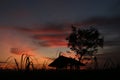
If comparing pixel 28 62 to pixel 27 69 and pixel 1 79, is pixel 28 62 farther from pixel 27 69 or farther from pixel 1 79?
pixel 1 79

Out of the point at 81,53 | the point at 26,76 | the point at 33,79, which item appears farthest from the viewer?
the point at 81,53

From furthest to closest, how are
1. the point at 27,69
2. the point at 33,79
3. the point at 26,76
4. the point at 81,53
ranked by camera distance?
the point at 81,53 → the point at 27,69 → the point at 26,76 → the point at 33,79

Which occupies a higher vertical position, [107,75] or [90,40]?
[90,40]

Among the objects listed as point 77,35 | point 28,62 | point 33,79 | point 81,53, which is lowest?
point 33,79

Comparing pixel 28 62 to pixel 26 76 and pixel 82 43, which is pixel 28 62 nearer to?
pixel 26 76

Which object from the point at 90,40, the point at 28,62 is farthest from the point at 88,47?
the point at 28,62

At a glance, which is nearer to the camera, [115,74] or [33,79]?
[33,79]

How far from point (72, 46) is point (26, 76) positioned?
60.1 meters

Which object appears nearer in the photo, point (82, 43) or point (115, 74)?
point (115, 74)

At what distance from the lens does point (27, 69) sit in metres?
4.70

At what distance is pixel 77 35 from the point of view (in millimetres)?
64500

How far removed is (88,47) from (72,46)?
401 centimetres

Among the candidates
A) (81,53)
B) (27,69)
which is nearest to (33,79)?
(27,69)

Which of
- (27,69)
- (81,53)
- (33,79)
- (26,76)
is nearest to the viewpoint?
(33,79)
